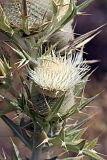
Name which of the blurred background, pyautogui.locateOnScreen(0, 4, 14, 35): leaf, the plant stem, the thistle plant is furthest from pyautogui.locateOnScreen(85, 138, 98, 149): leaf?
the blurred background

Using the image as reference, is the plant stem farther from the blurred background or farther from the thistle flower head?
the blurred background

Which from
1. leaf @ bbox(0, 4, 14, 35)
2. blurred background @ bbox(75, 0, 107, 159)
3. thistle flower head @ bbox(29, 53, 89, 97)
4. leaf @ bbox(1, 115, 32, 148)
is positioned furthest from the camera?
blurred background @ bbox(75, 0, 107, 159)

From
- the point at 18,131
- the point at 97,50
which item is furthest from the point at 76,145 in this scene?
the point at 97,50

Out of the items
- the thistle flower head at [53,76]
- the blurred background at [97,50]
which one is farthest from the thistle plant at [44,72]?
the blurred background at [97,50]

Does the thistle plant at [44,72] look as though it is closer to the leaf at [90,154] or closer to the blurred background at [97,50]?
the leaf at [90,154]

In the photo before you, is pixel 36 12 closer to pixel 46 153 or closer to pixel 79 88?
pixel 79 88

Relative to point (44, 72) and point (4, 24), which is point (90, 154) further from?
point (4, 24)
